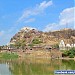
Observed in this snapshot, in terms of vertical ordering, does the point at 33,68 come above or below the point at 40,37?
below

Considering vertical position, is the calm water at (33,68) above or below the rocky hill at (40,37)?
below

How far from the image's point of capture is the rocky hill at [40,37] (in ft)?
282

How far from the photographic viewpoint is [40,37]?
288ft

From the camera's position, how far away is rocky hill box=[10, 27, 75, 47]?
85938 millimetres

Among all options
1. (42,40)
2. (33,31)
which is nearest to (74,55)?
(42,40)

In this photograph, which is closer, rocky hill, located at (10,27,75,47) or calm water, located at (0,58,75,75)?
calm water, located at (0,58,75,75)

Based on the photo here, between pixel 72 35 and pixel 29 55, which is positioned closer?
pixel 29 55

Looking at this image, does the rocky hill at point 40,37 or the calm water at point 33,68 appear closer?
the calm water at point 33,68

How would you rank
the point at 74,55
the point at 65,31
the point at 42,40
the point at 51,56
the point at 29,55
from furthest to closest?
1. the point at 65,31
2. the point at 42,40
3. the point at 29,55
4. the point at 51,56
5. the point at 74,55

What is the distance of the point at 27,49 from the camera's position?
236 ft

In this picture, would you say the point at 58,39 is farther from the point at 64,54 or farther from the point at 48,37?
the point at 64,54

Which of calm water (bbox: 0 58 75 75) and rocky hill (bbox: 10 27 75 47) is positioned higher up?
rocky hill (bbox: 10 27 75 47)

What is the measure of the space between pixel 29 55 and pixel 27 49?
2926 millimetres

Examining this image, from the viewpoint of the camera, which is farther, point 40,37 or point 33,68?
point 40,37
